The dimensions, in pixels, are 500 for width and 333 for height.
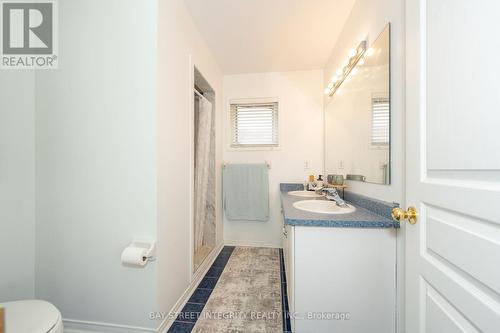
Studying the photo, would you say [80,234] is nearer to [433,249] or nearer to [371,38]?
[433,249]

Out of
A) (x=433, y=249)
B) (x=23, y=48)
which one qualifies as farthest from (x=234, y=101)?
(x=433, y=249)

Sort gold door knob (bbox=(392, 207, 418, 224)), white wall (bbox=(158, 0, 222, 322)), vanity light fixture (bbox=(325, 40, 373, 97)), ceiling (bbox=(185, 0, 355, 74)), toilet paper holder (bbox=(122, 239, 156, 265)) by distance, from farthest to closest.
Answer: ceiling (bbox=(185, 0, 355, 74)) < vanity light fixture (bbox=(325, 40, 373, 97)) < white wall (bbox=(158, 0, 222, 322)) < toilet paper holder (bbox=(122, 239, 156, 265)) < gold door knob (bbox=(392, 207, 418, 224))

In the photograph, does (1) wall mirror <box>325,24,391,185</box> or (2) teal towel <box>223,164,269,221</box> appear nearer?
(1) wall mirror <box>325,24,391,185</box>

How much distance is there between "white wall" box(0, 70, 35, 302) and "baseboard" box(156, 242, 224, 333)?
0.95 m

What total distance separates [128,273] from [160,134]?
90 centimetres

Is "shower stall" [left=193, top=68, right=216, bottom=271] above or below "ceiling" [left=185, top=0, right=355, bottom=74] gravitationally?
below

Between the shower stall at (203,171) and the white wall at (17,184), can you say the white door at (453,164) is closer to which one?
A: the shower stall at (203,171)

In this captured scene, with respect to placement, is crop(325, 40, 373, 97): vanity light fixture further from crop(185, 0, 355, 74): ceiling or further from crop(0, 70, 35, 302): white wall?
crop(0, 70, 35, 302): white wall

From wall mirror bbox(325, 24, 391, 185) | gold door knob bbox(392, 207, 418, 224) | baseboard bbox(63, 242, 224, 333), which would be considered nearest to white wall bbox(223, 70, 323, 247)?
wall mirror bbox(325, 24, 391, 185)

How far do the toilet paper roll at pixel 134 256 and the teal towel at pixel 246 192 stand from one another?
1609 mm

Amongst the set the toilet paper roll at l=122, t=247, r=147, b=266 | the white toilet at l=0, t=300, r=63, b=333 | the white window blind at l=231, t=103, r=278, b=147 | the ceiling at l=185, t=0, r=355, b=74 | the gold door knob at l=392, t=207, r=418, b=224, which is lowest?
the white toilet at l=0, t=300, r=63, b=333

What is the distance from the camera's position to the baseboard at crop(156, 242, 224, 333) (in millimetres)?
1326

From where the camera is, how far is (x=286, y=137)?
2.73 meters

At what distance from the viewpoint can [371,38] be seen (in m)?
1.39
